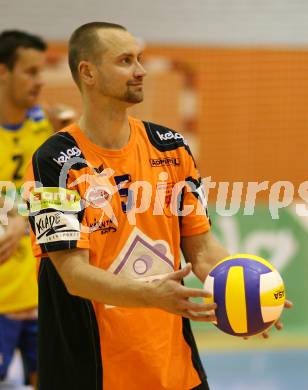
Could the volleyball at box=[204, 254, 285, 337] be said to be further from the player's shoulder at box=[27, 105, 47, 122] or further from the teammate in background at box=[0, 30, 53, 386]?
the player's shoulder at box=[27, 105, 47, 122]

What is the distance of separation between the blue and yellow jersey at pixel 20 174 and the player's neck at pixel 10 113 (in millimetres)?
34

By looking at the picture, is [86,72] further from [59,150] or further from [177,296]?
[177,296]

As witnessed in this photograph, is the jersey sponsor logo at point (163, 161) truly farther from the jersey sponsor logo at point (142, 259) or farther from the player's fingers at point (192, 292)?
the player's fingers at point (192, 292)

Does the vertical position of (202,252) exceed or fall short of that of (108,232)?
it falls short

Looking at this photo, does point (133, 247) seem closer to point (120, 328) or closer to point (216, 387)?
point (120, 328)

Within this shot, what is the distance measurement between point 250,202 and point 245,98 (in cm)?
129

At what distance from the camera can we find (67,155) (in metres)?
3.20

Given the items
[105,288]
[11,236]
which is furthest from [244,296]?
[11,236]

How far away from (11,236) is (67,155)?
161 centimetres

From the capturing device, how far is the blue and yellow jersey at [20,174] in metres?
5.19

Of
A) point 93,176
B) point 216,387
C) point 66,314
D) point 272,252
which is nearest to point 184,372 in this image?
point 66,314

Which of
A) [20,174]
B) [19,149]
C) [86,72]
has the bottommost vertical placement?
[20,174]

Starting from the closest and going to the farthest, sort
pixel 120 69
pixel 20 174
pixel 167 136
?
pixel 120 69 < pixel 167 136 < pixel 20 174

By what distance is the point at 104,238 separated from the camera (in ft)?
10.5
